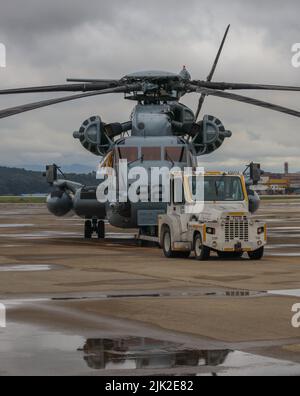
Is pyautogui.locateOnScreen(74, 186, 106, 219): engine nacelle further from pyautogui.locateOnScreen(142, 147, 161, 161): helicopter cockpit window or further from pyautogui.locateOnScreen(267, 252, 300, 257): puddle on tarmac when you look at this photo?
pyautogui.locateOnScreen(267, 252, 300, 257): puddle on tarmac

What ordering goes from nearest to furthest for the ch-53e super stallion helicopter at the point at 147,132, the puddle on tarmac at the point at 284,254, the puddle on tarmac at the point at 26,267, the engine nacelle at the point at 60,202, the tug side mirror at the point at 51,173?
the puddle on tarmac at the point at 26,267, the puddle on tarmac at the point at 284,254, the ch-53e super stallion helicopter at the point at 147,132, the tug side mirror at the point at 51,173, the engine nacelle at the point at 60,202

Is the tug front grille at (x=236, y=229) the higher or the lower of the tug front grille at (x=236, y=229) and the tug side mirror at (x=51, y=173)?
the lower

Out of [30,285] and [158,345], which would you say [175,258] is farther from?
[158,345]

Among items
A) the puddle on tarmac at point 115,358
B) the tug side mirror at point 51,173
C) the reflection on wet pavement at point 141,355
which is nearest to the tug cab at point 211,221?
the tug side mirror at point 51,173

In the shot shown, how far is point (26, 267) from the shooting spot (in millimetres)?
20797

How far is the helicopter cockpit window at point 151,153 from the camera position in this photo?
95.7 feet

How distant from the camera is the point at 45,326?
37.5 feet

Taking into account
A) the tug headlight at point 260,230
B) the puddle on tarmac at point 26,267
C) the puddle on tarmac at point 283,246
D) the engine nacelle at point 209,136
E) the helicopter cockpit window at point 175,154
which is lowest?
the puddle on tarmac at point 26,267

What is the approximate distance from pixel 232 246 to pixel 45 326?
38.3ft

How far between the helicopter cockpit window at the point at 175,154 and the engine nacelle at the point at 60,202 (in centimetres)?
612

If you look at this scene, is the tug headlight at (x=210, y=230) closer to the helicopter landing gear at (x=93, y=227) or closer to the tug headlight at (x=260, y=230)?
the tug headlight at (x=260, y=230)

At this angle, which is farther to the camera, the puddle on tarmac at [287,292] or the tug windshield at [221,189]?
the tug windshield at [221,189]

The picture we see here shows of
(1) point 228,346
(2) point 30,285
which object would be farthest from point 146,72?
(1) point 228,346

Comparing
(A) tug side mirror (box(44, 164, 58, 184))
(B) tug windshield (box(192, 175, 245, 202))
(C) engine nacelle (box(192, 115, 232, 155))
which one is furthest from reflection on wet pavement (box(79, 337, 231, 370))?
(A) tug side mirror (box(44, 164, 58, 184))
